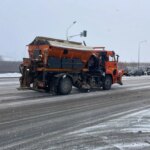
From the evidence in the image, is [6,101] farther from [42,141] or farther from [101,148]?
[101,148]

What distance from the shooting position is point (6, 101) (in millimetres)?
13953

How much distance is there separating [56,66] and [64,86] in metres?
1.14

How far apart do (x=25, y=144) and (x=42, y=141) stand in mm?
411

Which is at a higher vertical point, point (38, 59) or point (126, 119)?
point (38, 59)

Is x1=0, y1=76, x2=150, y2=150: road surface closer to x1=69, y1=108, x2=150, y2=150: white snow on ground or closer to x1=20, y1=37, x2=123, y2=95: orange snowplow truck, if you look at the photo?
x1=69, y1=108, x2=150, y2=150: white snow on ground

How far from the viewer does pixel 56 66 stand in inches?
699

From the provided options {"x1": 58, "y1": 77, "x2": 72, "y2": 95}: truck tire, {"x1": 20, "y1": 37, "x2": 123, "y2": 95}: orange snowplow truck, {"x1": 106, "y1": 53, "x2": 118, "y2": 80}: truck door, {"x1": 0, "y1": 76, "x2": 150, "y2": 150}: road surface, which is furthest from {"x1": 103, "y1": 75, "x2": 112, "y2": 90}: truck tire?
{"x1": 0, "y1": 76, "x2": 150, "y2": 150}: road surface

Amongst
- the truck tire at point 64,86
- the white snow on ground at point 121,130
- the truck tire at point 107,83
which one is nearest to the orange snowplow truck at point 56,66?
the truck tire at point 64,86

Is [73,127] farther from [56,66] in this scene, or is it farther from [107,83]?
[107,83]

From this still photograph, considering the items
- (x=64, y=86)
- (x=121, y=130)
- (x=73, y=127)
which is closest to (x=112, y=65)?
(x=64, y=86)

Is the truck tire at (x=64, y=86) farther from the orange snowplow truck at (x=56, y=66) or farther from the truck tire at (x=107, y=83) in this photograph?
the truck tire at (x=107, y=83)

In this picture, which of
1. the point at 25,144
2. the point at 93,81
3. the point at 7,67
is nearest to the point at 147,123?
the point at 25,144

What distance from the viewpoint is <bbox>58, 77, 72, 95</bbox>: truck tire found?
→ 17.6m

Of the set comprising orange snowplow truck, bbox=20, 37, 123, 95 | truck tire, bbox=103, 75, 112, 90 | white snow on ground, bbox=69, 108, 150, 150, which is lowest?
white snow on ground, bbox=69, 108, 150, 150
